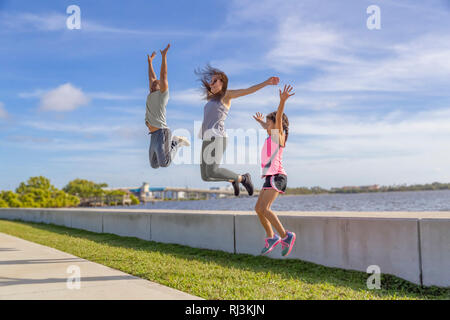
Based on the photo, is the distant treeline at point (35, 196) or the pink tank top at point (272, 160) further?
the distant treeline at point (35, 196)

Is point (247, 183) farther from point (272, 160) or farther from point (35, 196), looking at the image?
point (35, 196)

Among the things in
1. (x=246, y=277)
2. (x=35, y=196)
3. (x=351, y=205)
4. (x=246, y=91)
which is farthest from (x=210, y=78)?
(x=35, y=196)

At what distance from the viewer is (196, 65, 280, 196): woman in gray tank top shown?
18.6ft

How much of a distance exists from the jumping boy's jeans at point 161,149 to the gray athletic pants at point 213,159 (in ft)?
2.20

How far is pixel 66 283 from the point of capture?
6.13 meters

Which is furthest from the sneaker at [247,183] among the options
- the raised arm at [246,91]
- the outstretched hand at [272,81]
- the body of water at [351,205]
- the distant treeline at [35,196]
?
the distant treeline at [35,196]

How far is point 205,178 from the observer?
5711 mm

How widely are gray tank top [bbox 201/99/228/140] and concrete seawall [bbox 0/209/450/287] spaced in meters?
3.72

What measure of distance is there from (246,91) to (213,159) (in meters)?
1.14

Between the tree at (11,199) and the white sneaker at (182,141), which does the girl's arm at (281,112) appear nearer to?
the white sneaker at (182,141)

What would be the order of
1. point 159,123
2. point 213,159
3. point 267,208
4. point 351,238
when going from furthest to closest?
point 351,238 < point 159,123 < point 267,208 < point 213,159

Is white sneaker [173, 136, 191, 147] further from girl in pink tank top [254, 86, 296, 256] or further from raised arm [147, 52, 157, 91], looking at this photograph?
girl in pink tank top [254, 86, 296, 256]

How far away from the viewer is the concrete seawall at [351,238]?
691 centimetres

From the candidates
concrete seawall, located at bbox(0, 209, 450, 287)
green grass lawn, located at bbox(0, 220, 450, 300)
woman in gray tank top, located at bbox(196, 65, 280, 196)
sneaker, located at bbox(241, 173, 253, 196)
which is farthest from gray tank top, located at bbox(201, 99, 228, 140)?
concrete seawall, located at bbox(0, 209, 450, 287)
